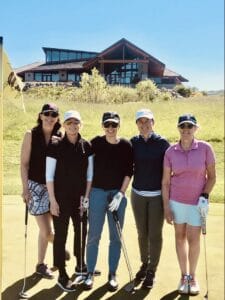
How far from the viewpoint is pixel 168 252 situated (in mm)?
3398

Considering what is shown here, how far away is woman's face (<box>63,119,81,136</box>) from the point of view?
2521 millimetres

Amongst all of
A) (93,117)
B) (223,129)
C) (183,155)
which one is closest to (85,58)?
(93,117)

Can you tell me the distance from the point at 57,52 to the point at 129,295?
2971 mm

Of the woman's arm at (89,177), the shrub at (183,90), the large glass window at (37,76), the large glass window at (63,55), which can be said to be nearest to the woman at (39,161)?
the woman's arm at (89,177)

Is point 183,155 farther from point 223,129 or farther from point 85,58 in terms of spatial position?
point 223,129

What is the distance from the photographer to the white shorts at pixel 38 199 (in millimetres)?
2742

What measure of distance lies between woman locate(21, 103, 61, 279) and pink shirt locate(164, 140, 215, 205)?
2.36ft

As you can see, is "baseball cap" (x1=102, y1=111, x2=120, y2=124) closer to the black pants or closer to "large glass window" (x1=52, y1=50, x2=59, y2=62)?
the black pants

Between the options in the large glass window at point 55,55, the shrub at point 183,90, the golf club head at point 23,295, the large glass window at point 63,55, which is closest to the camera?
the golf club head at point 23,295

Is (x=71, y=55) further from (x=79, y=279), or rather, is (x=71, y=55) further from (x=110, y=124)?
(x=79, y=279)

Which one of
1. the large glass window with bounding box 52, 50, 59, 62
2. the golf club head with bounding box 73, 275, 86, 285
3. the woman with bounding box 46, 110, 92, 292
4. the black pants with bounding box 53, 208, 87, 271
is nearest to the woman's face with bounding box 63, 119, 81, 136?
the woman with bounding box 46, 110, 92, 292

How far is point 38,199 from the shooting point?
2754mm

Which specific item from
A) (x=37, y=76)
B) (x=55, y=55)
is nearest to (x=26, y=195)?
(x=37, y=76)

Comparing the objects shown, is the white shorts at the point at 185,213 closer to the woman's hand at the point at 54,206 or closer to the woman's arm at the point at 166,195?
the woman's arm at the point at 166,195
